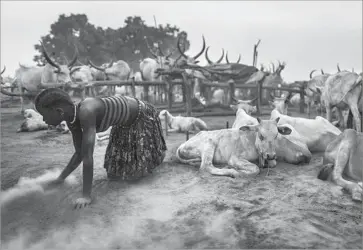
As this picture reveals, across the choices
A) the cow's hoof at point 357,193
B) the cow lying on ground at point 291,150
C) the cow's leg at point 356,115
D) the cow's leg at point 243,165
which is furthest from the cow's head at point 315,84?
the cow's hoof at point 357,193

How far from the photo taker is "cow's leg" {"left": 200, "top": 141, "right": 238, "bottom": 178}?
4.10 metres

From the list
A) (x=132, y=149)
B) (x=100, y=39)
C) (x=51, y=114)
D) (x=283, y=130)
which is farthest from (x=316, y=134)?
(x=100, y=39)

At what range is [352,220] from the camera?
2.75 meters

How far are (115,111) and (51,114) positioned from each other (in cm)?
68

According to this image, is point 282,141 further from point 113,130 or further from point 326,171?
point 113,130

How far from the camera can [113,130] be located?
4.04 meters

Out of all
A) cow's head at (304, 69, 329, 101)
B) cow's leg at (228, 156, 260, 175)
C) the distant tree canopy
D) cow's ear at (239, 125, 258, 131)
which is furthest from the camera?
the distant tree canopy

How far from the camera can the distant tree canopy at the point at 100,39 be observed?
23000mm

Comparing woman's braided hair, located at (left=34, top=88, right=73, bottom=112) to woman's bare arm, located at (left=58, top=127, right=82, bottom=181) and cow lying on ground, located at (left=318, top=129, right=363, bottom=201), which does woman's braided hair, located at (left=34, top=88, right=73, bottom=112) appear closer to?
woman's bare arm, located at (left=58, top=127, right=82, bottom=181)

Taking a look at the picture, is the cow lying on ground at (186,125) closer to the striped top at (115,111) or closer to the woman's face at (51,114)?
the striped top at (115,111)

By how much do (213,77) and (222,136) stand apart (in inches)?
379

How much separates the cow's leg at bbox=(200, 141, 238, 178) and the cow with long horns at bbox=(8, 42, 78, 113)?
6.68m

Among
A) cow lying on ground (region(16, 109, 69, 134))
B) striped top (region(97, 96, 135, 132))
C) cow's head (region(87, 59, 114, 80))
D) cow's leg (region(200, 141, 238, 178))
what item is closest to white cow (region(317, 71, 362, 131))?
cow's leg (region(200, 141, 238, 178))

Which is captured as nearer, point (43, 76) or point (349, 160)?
Result: point (349, 160)
